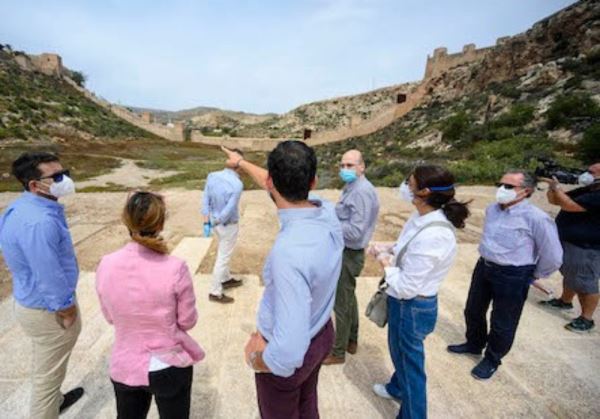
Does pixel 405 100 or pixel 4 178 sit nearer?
pixel 4 178

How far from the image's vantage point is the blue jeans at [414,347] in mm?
1997

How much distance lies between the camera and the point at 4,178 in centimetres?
1376

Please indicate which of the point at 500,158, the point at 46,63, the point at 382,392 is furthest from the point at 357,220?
the point at 46,63

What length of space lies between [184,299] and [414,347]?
143cm

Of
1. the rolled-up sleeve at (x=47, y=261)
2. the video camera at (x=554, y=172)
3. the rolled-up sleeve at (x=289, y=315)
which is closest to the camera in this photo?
the rolled-up sleeve at (x=289, y=315)

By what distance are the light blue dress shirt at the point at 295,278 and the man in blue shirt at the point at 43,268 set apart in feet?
4.64

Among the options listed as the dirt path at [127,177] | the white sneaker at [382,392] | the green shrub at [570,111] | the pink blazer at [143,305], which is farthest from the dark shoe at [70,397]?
the green shrub at [570,111]

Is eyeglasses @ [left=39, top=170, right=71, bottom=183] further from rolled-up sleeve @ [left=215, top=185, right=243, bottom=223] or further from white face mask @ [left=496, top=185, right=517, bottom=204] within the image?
white face mask @ [left=496, top=185, right=517, bottom=204]

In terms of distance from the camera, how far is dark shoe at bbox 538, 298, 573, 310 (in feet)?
12.8

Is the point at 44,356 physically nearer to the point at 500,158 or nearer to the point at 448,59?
the point at 500,158

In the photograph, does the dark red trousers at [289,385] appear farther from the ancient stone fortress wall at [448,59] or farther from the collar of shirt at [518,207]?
the ancient stone fortress wall at [448,59]

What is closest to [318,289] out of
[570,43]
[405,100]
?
[570,43]

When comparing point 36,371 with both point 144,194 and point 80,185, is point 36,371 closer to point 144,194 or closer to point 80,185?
point 144,194

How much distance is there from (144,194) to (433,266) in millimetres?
1642
